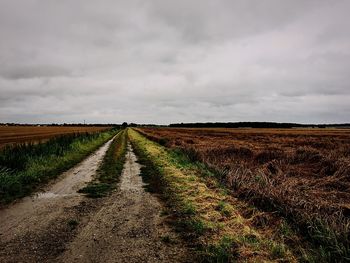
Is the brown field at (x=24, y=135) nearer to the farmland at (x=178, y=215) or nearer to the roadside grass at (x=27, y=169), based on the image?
the roadside grass at (x=27, y=169)

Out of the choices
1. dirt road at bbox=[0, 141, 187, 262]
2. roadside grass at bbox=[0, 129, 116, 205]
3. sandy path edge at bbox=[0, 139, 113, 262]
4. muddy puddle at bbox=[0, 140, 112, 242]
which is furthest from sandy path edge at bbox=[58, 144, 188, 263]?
roadside grass at bbox=[0, 129, 116, 205]

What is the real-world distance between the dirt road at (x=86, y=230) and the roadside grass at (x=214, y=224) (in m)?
0.45

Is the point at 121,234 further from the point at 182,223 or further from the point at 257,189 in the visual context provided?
the point at 257,189

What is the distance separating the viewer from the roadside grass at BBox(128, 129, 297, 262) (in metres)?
5.21

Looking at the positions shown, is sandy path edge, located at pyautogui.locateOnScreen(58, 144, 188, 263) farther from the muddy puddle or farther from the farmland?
the muddy puddle

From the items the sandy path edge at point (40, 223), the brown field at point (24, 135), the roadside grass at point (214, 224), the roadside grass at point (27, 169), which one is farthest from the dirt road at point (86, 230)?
the brown field at point (24, 135)

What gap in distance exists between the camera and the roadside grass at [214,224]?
17.1 feet

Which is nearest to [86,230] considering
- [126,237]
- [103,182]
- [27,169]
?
[126,237]

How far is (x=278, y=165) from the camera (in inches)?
530

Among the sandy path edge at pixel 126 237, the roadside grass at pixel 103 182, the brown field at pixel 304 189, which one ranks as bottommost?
the roadside grass at pixel 103 182

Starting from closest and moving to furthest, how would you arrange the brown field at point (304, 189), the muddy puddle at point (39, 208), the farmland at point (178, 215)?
the farmland at point (178, 215)
the brown field at point (304, 189)
the muddy puddle at point (39, 208)

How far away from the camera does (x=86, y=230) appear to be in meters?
6.38

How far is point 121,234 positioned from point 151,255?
48.3 inches

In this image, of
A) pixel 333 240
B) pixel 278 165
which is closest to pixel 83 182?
pixel 278 165
